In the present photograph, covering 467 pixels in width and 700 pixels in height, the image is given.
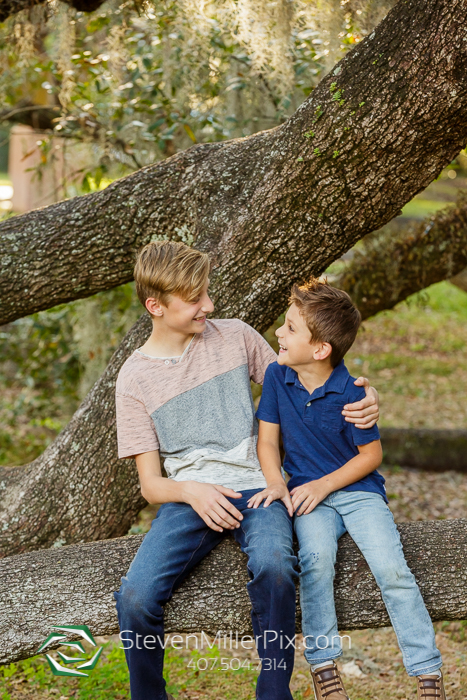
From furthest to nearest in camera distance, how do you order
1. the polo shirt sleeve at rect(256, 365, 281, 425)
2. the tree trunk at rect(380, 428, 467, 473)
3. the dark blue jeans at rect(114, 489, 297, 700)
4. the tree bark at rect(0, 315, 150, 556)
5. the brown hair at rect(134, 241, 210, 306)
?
1. the tree trunk at rect(380, 428, 467, 473)
2. the tree bark at rect(0, 315, 150, 556)
3. the polo shirt sleeve at rect(256, 365, 281, 425)
4. the brown hair at rect(134, 241, 210, 306)
5. the dark blue jeans at rect(114, 489, 297, 700)

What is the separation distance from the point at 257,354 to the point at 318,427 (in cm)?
39

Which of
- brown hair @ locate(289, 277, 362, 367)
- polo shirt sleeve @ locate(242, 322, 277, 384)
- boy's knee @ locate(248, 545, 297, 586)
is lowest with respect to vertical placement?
boy's knee @ locate(248, 545, 297, 586)

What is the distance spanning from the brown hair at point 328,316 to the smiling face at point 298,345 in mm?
17

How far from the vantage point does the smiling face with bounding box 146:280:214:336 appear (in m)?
2.39

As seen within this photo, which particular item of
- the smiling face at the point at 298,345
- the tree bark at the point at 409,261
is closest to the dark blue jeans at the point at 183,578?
the smiling face at the point at 298,345

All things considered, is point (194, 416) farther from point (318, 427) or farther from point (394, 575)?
point (394, 575)

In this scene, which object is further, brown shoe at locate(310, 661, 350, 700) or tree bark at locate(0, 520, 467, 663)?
tree bark at locate(0, 520, 467, 663)

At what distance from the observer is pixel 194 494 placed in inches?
87.6

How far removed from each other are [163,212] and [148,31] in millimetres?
2484

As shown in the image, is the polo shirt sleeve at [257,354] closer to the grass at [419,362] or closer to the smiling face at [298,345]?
the smiling face at [298,345]

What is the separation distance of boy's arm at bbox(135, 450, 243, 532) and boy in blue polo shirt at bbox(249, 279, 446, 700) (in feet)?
0.36

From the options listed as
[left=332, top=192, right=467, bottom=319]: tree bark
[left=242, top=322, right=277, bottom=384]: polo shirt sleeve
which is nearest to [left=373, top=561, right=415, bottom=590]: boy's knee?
[left=242, top=322, right=277, bottom=384]: polo shirt sleeve

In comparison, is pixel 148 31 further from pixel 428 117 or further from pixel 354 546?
pixel 354 546

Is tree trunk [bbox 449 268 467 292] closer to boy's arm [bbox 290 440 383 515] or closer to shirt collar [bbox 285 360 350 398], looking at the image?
shirt collar [bbox 285 360 350 398]
